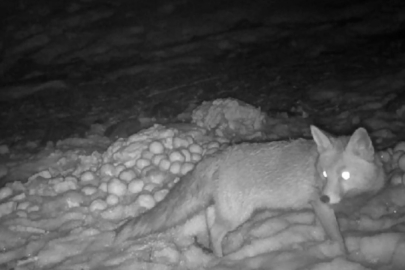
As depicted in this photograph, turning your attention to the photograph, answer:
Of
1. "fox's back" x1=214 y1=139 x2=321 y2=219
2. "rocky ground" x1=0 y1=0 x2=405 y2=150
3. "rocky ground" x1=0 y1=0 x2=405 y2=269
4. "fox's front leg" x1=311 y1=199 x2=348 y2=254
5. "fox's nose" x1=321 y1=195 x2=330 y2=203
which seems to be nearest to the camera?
"fox's nose" x1=321 y1=195 x2=330 y2=203

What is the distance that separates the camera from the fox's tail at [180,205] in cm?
324

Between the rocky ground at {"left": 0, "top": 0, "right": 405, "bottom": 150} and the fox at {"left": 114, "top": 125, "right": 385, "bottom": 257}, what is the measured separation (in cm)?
210

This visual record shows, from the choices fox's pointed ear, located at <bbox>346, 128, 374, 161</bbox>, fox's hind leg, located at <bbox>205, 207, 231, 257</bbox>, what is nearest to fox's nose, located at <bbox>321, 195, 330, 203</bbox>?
fox's pointed ear, located at <bbox>346, 128, 374, 161</bbox>

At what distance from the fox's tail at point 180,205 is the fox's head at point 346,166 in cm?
89

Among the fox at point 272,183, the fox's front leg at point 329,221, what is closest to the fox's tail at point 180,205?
the fox at point 272,183

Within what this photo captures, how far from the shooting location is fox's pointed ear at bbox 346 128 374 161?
269cm

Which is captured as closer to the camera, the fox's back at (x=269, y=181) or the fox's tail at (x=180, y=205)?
the fox's back at (x=269, y=181)

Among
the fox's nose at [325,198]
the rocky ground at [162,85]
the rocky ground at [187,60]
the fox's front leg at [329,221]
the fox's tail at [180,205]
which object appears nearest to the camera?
the fox's nose at [325,198]

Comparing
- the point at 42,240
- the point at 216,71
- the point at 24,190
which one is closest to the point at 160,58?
the point at 216,71

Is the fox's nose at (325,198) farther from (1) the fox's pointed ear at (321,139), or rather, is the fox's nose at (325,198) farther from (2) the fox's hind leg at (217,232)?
(2) the fox's hind leg at (217,232)

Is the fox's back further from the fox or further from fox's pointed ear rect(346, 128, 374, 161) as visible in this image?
fox's pointed ear rect(346, 128, 374, 161)

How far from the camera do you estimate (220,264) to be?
2996mm

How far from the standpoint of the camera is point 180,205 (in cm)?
328

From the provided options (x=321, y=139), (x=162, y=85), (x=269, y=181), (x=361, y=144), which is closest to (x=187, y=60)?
(x=162, y=85)
